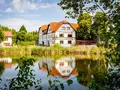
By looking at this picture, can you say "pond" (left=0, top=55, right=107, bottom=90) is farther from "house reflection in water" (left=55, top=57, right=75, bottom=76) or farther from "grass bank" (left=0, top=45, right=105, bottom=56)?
"grass bank" (left=0, top=45, right=105, bottom=56)

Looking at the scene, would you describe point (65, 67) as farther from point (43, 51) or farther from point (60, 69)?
point (43, 51)

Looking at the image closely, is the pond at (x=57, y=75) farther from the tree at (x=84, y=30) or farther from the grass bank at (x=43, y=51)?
the tree at (x=84, y=30)

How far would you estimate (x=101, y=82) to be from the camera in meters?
5.75

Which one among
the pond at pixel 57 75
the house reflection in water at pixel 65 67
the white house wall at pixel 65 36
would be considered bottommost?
the house reflection in water at pixel 65 67

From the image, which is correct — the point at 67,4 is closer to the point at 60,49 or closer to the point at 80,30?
the point at 60,49

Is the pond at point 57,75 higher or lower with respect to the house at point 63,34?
lower

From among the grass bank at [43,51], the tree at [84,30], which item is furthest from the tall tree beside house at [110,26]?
the tree at [84,30]

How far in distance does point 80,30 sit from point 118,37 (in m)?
48.1

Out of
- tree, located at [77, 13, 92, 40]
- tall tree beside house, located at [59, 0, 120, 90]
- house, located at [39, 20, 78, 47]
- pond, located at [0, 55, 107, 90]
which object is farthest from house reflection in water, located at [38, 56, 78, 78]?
house, located at [39, 20, 78, 47]

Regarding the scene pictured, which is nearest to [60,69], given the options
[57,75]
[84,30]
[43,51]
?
[57,75]

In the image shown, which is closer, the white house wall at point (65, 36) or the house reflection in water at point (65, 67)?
the house reflection in water at point (65, 67)

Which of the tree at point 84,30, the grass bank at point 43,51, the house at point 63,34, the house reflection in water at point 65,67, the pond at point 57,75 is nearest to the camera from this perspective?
the pond at point 57,75

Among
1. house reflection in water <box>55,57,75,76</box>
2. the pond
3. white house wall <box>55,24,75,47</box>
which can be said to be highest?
white house wall <box>55,24,75,47</box>

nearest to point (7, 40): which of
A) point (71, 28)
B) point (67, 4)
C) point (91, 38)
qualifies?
point (71, 28)
